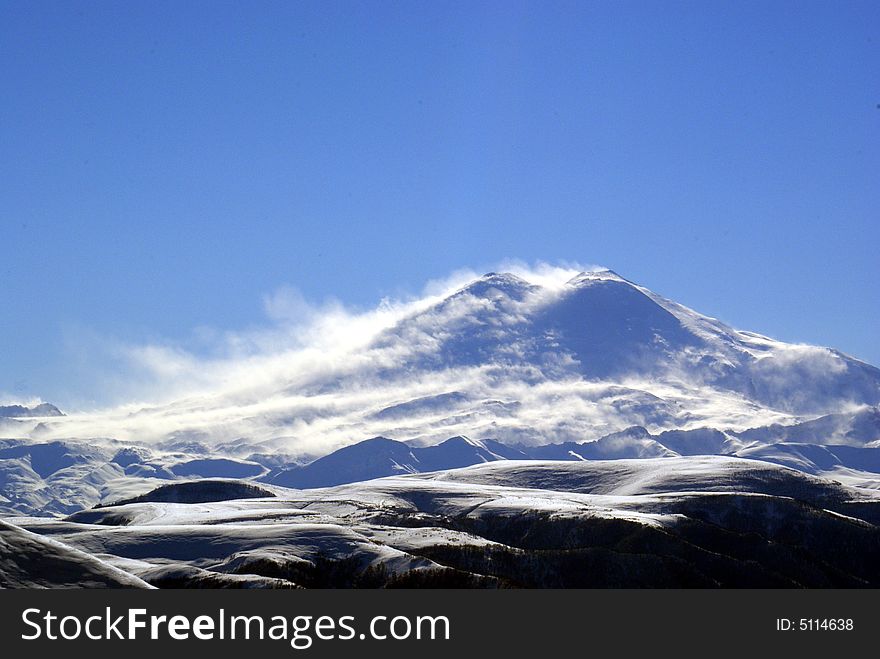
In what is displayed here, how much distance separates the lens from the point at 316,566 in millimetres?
173625
